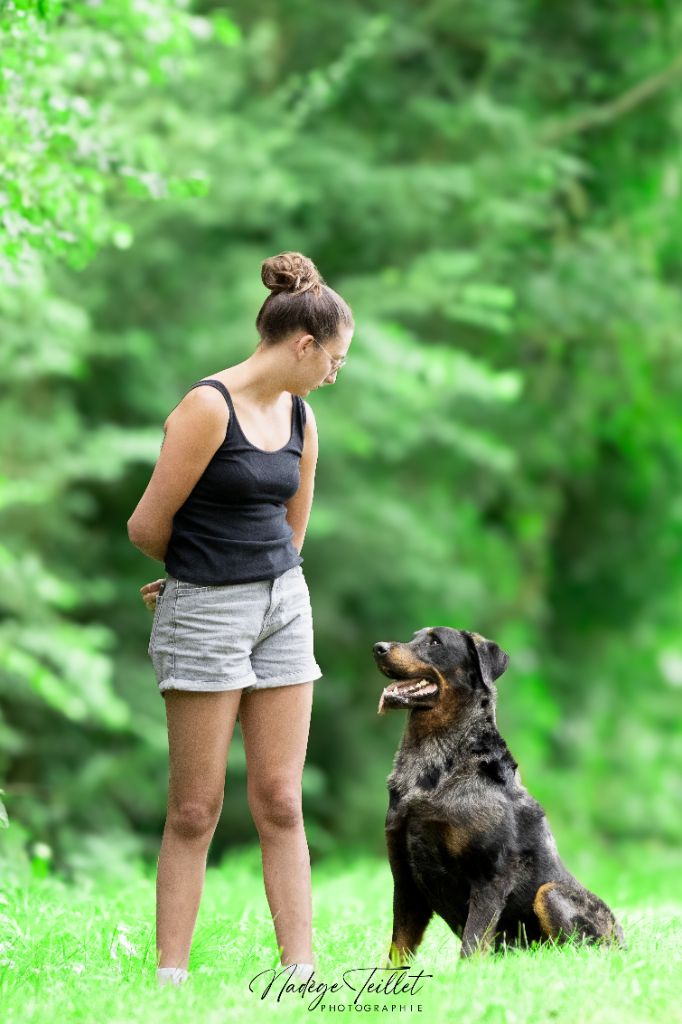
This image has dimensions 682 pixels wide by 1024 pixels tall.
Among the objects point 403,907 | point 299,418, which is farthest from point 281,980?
point 299,418

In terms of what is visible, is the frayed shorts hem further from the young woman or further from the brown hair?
the brown hair

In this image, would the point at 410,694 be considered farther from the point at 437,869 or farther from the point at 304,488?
the point at 304,488

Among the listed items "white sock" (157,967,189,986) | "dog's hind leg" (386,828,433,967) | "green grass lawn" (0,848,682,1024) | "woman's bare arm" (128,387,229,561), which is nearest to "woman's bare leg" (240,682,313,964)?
"green grass lawn" (0,848,682,1024)

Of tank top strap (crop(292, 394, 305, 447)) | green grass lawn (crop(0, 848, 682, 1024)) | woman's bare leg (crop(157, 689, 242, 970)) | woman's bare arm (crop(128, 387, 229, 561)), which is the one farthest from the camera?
tank top strap (crop(292, 394, 305, 447))

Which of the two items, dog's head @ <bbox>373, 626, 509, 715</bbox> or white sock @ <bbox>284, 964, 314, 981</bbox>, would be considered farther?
dog's head @ <bbox>373, 626, 509, 715</bbox>

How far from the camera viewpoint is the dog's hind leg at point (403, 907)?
4.36 m

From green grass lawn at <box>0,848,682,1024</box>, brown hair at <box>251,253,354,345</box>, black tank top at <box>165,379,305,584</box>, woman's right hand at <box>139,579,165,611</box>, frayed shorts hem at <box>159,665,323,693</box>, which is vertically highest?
brown hair at <box>251,253,354,345</box>

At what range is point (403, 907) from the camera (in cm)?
442

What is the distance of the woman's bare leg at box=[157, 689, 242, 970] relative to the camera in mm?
3938

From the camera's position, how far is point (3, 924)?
4.86m

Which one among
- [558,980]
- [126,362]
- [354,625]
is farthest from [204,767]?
[354,625]

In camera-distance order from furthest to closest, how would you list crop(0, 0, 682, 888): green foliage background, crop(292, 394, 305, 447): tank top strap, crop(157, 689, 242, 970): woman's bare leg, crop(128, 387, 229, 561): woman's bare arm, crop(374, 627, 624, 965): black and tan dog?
crop(0, 0, 682, 888): green foliage background < crop(374, 627, 624, 965): black and tan dog < crop(292, 394, 305, 447): tank top strap < crop(157, 689, 242, 970): woman's bare leg < crop(128, 387, 229, 561): woman's bare arm

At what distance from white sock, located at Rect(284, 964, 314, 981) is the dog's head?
83 cm

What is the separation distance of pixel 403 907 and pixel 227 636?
1183 mm
